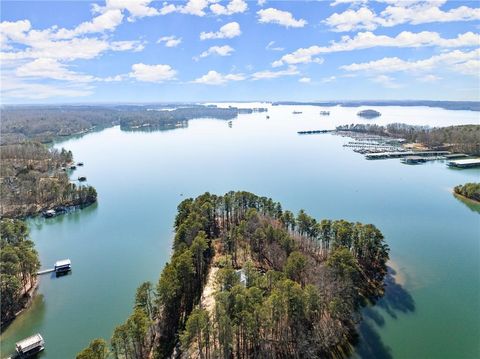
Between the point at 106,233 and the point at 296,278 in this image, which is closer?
the point at 296,278

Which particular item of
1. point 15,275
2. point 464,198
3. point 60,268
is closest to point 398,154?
point 464,198

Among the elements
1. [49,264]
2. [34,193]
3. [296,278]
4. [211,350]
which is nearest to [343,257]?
[296,278]

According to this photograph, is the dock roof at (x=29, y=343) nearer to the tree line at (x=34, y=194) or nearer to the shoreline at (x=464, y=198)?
the tree line at (x=34, y=194)

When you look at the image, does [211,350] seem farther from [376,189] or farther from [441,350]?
[376,189]

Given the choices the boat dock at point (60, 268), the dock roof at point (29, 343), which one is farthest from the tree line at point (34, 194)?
the dock roof at point (29, 343)

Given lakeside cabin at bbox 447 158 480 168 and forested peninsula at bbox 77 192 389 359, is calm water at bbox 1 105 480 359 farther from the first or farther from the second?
forested peninsula at bbox 77 192 389 359

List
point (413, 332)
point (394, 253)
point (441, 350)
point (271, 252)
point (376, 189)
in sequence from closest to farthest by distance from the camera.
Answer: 1. point (441, 350)
2. point (413, 332)
3. point (271, 252)
4. point (394, 253)
5. point (376, 189)
